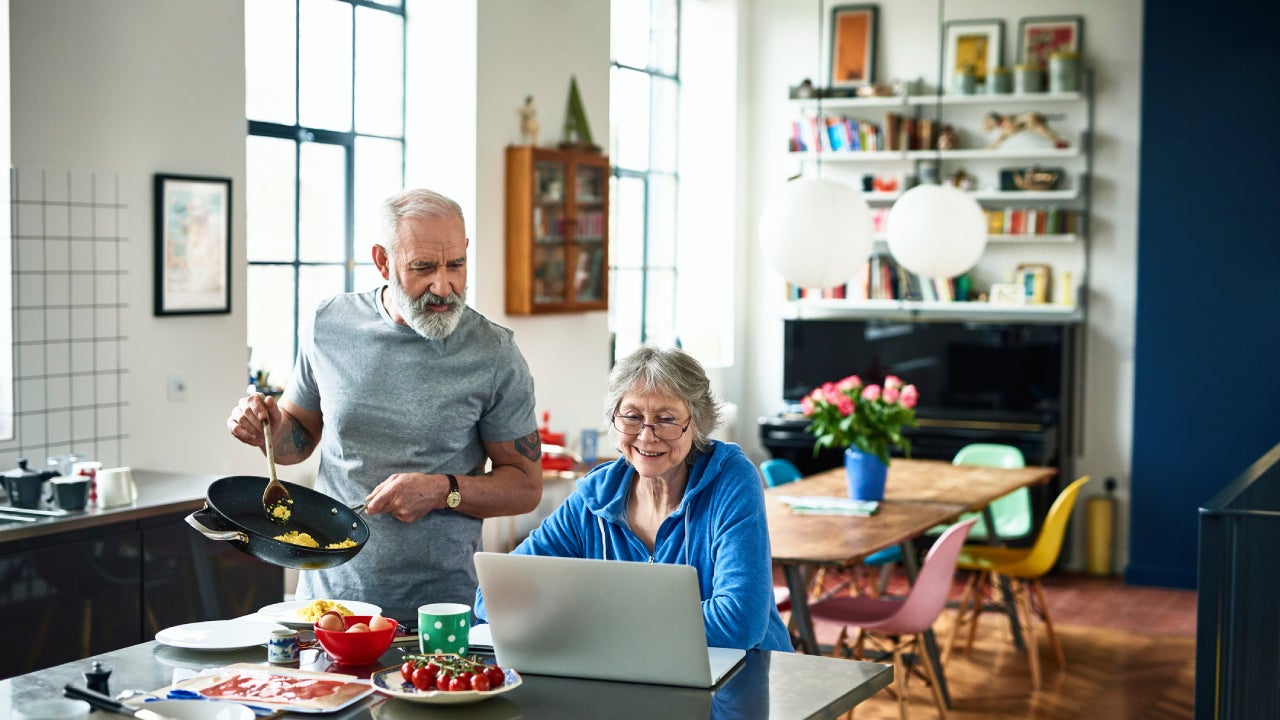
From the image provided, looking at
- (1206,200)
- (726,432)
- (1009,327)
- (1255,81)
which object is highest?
(1255,81)

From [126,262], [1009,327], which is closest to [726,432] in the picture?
[1009,327]

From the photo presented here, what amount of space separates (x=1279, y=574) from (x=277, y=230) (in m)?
3.78

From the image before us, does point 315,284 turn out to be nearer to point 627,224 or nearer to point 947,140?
point 627,224

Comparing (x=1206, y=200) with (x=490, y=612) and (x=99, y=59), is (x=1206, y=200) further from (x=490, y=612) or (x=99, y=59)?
(x=490, y=612)

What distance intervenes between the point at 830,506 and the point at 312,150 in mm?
2535

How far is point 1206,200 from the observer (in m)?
7.26

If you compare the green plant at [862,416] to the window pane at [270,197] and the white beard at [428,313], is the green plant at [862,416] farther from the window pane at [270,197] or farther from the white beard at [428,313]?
the white beard at [428,313]

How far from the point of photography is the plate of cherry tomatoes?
2025 mm

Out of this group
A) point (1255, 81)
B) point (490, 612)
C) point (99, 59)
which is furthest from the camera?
point (1255, 81)

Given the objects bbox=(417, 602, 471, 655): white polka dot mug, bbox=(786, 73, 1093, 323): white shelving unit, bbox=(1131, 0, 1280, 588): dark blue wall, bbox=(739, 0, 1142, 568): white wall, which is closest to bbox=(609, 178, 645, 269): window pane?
bbox=(786, 73, 1093, 323): white shelving unit

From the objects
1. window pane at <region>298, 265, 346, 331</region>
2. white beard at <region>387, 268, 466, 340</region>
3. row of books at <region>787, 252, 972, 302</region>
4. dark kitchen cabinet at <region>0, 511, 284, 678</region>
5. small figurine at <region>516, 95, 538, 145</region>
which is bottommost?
dark kitchen cabinet at <region>0, 511, 284, 678</region>

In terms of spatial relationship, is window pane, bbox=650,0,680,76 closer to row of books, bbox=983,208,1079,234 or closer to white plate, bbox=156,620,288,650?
row of books, bbox=983,208,1079,234

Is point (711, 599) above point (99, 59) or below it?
below

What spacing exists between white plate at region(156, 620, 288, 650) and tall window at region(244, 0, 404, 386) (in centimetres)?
303
